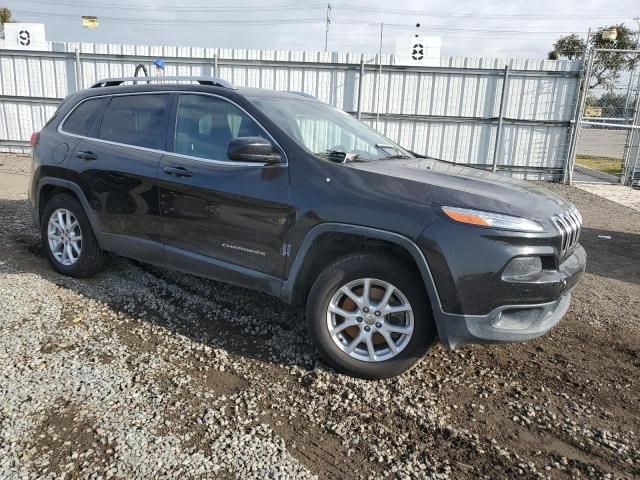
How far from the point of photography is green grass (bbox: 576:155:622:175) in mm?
15627

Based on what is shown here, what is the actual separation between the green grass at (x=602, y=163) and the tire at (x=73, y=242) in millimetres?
14809

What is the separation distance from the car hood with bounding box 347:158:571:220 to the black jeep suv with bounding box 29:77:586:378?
0.05 ft

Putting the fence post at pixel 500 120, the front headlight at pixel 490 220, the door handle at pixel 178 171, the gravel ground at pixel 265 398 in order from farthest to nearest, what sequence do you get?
the fence post at pixel 500 120, the door handle at pixel 178 171, the front headlight at pixel 490 220, the gravel ground at pixel 265 398

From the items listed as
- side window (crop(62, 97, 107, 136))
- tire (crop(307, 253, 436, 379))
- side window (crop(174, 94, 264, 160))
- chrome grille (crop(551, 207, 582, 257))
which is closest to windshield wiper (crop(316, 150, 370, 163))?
side window (crop(174, 94, 264, 160))

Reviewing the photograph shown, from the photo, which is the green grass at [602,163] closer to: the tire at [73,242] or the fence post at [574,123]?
the fence post at [574,123]

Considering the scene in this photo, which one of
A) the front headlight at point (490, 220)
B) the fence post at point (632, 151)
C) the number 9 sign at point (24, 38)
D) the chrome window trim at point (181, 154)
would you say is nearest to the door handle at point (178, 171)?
the chrome window trim at point (181, 154)

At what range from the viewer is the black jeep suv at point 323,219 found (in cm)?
288

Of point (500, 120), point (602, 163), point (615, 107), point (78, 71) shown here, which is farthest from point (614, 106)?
point (78, 71)

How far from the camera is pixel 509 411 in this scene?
2949 mm

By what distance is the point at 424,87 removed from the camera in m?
12.0

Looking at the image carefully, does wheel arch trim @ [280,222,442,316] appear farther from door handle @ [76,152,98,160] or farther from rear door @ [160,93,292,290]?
door handle @ [76,152,98,160]

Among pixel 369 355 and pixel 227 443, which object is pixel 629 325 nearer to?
pixel 369 355

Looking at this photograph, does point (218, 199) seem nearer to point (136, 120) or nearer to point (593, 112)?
point (136, 120)

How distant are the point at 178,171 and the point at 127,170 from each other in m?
0.59
